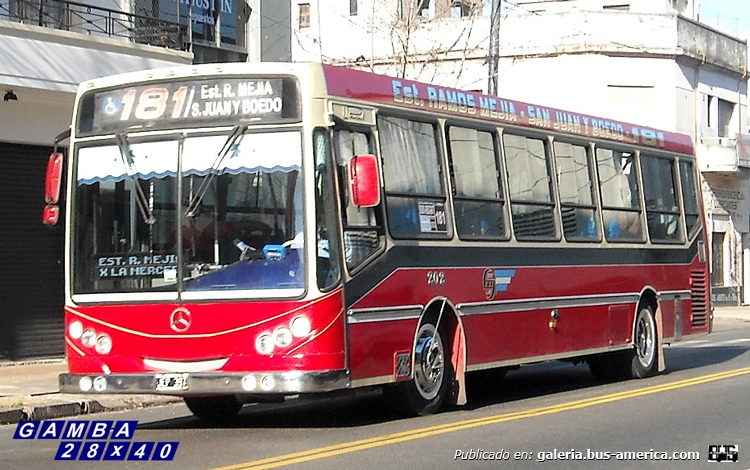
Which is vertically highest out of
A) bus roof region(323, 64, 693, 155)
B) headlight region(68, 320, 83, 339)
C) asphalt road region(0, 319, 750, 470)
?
bus roof region(323, 64, 693, 155)

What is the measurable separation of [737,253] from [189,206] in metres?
36.2

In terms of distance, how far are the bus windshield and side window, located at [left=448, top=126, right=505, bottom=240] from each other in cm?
260

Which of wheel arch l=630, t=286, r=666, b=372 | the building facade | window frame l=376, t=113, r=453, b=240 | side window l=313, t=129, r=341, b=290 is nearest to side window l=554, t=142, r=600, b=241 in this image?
wheel arch l=630, t=286, r=666, b=372

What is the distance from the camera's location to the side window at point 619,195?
15703mm

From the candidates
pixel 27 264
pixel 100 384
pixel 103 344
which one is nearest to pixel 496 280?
pixel 103 344

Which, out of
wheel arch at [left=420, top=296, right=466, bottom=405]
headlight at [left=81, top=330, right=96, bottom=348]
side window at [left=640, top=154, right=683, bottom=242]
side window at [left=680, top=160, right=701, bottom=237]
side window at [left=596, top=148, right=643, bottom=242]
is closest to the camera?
headlight at [left=81, top=330, right=96, bottom=348]

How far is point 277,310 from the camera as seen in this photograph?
1049 centimetres

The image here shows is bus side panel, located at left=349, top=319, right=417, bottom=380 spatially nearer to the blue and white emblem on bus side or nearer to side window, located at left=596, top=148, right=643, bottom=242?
the blue and white emblem on bus side

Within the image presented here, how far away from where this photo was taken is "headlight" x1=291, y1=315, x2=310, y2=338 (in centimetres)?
1042

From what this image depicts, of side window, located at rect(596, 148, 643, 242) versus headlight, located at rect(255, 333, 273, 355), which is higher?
side window, located at rect(596, 148, 643, 242)

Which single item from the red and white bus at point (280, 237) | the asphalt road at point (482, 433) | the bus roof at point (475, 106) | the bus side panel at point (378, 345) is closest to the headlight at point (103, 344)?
the red and white bus at point (280, 237)

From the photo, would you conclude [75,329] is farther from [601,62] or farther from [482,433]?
[601,62]

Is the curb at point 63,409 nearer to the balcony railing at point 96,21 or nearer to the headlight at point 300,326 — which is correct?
the headlight at point 300,326

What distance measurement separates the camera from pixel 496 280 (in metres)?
13.2
